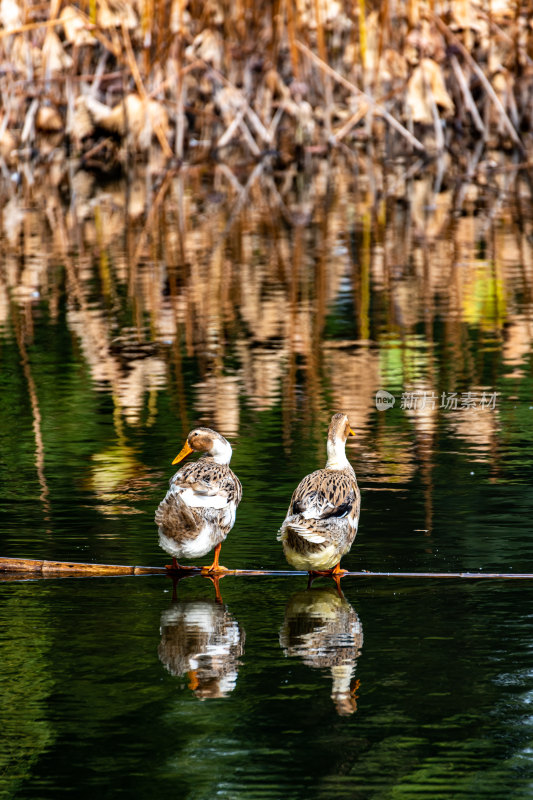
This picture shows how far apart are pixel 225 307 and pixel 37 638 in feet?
25.5

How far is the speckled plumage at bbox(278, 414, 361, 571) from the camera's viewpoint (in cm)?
591

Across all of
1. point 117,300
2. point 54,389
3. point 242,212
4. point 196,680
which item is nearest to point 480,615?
point 196,680

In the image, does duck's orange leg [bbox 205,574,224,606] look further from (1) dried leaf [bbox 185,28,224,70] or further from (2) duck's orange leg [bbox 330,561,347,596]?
(1) dried leaf [bbox 185,28,224,70]

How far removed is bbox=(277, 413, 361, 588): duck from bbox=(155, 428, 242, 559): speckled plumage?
273mm

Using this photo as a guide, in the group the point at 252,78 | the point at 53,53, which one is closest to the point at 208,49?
the point at 252,78

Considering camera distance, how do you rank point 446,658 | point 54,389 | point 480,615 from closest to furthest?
point 446,658
point 480,615
point 54,389

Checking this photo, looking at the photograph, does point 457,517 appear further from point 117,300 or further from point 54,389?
point 117,300

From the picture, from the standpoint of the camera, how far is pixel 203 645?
5.41m

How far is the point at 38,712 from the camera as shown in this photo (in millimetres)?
4801

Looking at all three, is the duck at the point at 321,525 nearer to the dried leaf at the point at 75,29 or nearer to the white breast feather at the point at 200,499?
the white breast feather at the point at 200,499

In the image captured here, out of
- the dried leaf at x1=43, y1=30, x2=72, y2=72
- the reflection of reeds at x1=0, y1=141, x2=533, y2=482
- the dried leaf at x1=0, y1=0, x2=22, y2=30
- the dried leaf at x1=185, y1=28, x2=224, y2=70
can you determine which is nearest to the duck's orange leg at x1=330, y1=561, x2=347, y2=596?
the reflection of reeds at x1=0, y1=141, x2=533, y2=482

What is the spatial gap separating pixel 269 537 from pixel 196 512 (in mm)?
716

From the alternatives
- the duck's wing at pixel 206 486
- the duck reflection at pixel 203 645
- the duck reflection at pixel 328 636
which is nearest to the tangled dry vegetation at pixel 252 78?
the duck's wing at pixel 206 486

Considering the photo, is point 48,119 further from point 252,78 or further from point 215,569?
point 215,569
